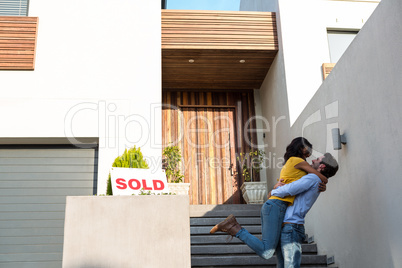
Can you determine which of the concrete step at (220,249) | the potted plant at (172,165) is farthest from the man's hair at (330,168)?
the potted plant at (172,165)

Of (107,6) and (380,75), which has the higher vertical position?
(107,6)

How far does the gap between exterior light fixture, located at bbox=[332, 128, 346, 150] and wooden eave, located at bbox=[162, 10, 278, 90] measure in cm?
314

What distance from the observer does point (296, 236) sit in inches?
136

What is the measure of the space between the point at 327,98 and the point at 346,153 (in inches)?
31.7

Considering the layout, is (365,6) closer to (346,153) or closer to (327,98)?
(327,98)

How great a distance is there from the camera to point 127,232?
3.48 metres

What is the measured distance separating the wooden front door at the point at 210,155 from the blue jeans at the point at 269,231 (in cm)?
501

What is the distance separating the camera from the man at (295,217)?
3414mm

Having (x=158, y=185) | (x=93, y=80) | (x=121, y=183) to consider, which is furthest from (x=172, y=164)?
(x=121, y=183)

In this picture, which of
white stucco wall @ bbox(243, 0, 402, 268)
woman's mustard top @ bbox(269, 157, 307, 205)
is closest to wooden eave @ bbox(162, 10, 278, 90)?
white stucco wall @ bbox(243, 0, 402, 268)

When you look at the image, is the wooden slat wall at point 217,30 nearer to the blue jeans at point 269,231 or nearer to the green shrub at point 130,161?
the green shrub at point 130,161

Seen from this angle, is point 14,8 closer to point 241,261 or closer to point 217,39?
point 217,39

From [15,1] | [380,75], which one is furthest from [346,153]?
[15,1]

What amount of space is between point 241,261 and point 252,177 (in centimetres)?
345
